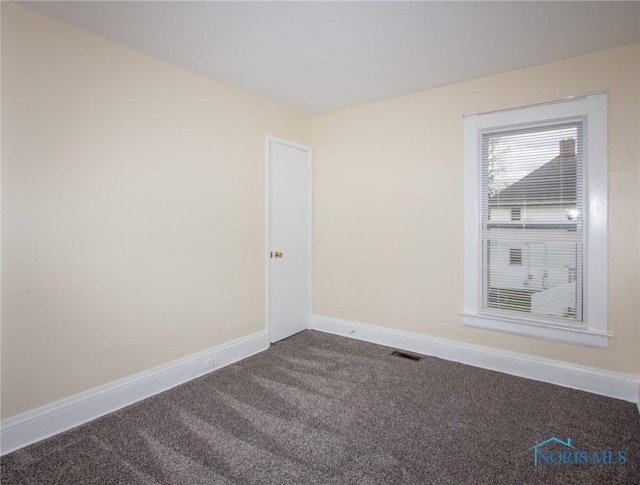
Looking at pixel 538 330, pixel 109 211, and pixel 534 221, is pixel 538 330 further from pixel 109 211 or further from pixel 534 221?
pixel 109 211

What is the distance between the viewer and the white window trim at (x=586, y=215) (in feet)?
8.69

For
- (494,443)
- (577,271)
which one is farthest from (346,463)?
(577,271)

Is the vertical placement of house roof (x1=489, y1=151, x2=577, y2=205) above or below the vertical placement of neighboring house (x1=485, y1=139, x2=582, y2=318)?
above

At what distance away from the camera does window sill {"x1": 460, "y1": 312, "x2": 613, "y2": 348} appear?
8.84 feet

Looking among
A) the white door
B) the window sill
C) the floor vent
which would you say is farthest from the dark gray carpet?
the white door

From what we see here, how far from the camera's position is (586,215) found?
8.91ft

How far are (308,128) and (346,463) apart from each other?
3.53 metres

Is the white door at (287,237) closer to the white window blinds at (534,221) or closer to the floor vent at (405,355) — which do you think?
the floor vent at (405,355)

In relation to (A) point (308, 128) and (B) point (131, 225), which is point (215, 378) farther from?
(A) point (308, 128)

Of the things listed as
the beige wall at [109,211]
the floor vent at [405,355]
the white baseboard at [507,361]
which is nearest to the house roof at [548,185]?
the white baseboard at [507,361]

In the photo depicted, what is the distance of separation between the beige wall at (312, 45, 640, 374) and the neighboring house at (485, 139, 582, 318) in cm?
26

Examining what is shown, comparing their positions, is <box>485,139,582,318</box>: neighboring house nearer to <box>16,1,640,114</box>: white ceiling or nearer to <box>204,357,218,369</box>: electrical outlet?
<box>16,1,640,114</box>: white ceiling

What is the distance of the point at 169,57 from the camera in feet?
8.80

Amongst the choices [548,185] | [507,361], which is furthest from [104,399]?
[548,185]
